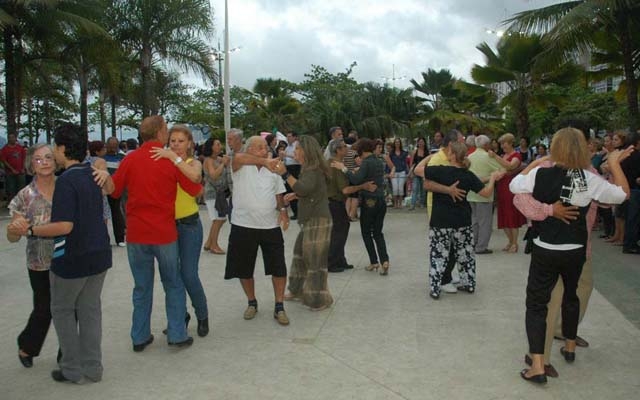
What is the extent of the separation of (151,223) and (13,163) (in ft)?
38.6

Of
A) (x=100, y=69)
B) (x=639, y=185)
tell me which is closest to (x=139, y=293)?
(x=639, y=185)

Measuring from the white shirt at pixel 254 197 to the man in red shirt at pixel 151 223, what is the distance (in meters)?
0.65

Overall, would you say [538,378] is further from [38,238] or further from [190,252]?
[38,238]

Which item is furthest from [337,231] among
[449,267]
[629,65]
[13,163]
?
[629,65]

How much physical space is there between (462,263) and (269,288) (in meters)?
2.16

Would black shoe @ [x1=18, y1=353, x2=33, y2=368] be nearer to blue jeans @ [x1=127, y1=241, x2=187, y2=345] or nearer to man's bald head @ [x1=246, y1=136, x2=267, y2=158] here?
blue jeans @ [x1=127, y1=241, x2=187, y2=345]

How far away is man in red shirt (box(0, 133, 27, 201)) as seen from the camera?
1430cm

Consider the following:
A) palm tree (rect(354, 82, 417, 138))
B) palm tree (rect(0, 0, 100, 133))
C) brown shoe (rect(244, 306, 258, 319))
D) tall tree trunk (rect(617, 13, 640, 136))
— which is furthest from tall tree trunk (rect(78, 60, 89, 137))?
brown shoe (rect(244, 306, 258, 319))

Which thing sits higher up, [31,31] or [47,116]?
[31,31]

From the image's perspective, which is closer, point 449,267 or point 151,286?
point 151,286

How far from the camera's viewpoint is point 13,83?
16.6 metres

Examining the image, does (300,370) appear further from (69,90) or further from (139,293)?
(69,90)

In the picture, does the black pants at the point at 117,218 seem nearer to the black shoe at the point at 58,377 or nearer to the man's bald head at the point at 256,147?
the man's bald head at the point at 256,147

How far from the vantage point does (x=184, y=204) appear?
15.4 ft
